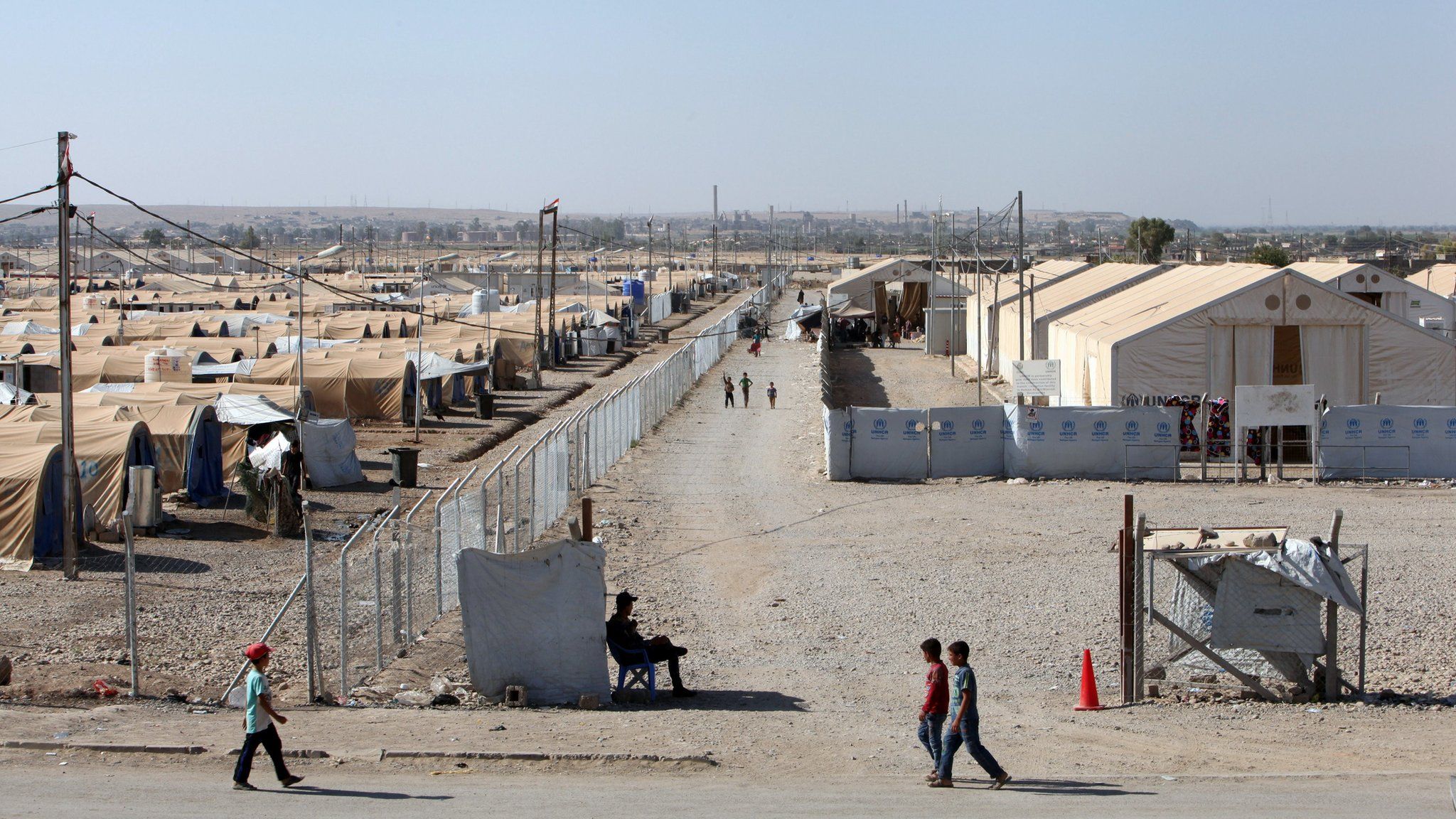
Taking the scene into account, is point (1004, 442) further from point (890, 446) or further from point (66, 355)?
point (66, 355)

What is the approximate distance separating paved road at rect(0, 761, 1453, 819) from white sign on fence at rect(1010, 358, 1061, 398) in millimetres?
23870

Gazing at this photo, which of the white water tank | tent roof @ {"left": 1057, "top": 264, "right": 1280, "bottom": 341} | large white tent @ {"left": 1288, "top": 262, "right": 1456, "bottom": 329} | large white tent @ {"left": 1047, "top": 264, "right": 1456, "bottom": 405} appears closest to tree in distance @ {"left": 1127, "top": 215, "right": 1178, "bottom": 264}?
large white tent @ {"left": 1288, "top": 262, "right": 1456, "bottom": 329}

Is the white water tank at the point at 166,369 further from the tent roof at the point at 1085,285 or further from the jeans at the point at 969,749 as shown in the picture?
the jeans at the point at 969,749

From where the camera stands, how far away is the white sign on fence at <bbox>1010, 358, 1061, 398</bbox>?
3306cm

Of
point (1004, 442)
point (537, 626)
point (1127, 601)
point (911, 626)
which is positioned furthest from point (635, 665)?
point (1004, 442)

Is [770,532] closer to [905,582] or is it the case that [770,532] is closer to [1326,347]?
[905,582]

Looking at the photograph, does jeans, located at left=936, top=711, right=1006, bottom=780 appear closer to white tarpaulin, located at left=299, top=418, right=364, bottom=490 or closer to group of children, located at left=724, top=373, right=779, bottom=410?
white tarpaulin, located at left=299, top=418, right=364, bottom=490

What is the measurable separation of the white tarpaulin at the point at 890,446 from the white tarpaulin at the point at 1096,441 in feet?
6.29

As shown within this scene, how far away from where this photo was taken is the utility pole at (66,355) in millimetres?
17578

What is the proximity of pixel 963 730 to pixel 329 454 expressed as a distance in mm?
19216

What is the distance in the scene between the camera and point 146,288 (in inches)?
3866

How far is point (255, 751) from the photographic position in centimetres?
920

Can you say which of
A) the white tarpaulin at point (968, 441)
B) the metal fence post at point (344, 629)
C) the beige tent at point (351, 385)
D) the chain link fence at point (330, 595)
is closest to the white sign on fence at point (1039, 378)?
the white tarpaulin at point (968, 441)

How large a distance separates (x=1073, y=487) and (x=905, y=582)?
8.93 m
